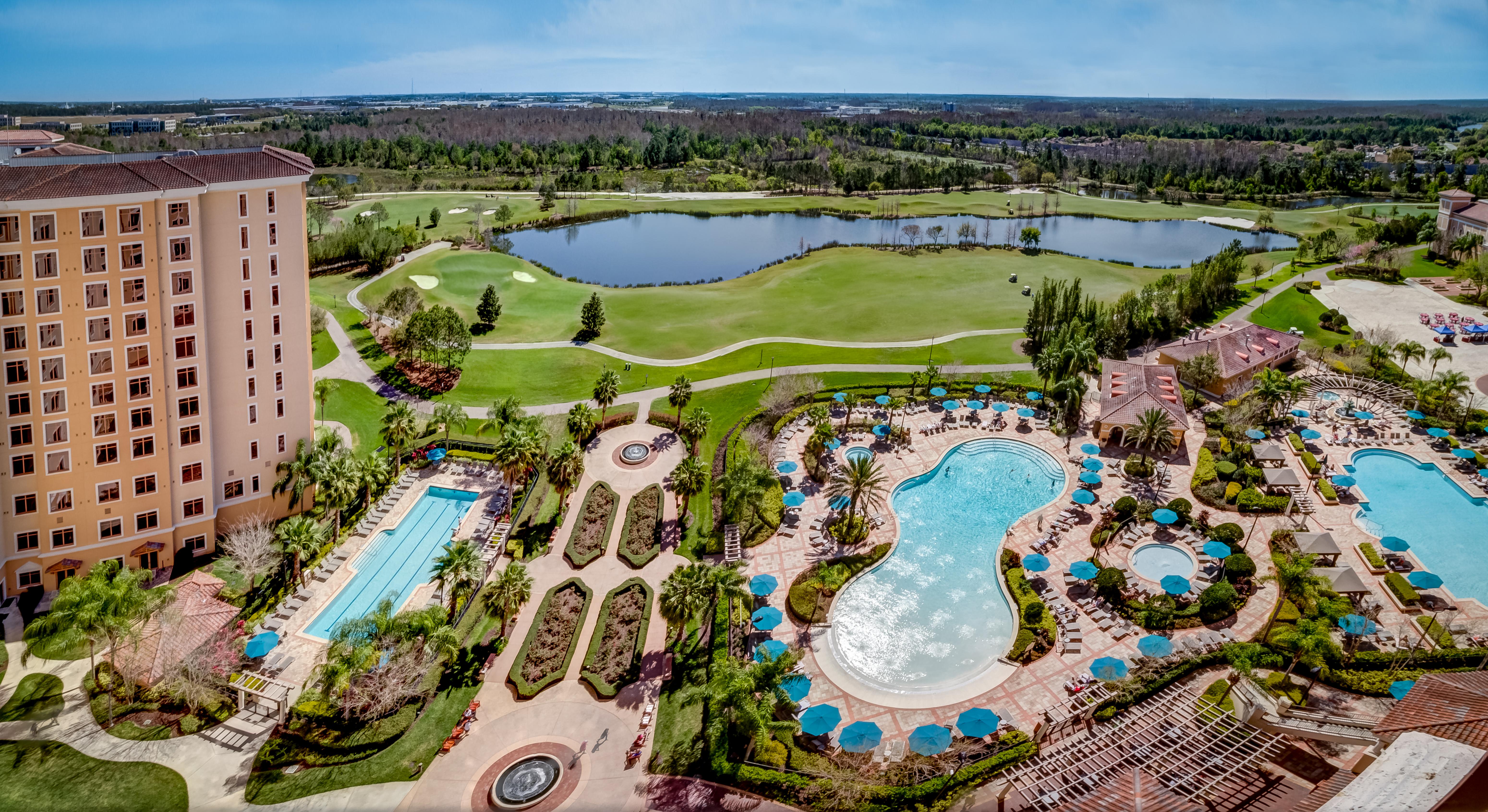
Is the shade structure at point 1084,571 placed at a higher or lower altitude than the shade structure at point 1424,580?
lower

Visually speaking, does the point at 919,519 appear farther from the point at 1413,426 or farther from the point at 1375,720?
the point at 1413,426

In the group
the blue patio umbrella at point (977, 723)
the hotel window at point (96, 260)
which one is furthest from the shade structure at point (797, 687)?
the hotel window at point (96, 260)

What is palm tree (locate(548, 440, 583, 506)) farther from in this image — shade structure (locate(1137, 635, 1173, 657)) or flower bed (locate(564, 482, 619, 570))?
shade structure (locate(1137, 635, 1173, 657))

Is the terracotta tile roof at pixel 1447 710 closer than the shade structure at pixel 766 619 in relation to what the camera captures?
Yes

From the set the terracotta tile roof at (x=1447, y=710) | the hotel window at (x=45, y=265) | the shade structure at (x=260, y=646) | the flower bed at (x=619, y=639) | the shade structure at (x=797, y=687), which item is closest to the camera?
the terracotta tile roof at (x=1447, y=710)

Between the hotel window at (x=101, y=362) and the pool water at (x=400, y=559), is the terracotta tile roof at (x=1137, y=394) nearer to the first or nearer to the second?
the pool water at (x=400, y=559)

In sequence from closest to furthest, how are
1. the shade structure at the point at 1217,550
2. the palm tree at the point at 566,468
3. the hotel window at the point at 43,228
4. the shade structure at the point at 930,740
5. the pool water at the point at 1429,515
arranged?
the shade structure at the point at 930,740
the hotel window at the point at 43,228
the shade structure at the point at 1217,550
the pool water at the point at 1429,515
the palm tree at the point at 566,468

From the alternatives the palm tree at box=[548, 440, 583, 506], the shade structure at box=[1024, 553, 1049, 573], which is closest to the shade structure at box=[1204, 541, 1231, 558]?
the shade structure at box=[1024, 553, 1049, 573]
